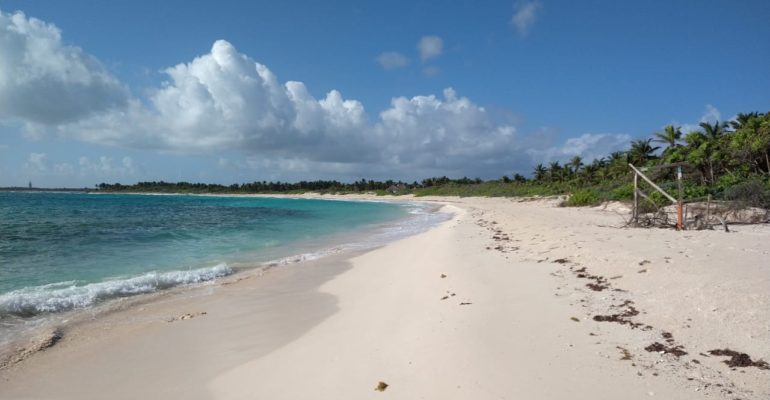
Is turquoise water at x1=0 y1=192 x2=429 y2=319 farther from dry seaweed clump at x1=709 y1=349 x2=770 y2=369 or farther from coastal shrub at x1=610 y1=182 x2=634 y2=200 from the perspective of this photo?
coastal shrub at x1=610 y1=182 x2=634 y2=200

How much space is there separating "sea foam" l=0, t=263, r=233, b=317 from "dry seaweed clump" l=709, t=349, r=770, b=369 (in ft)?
31.0

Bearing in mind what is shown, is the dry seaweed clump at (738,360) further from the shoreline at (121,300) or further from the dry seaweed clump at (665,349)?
the shoreline at (121,300)

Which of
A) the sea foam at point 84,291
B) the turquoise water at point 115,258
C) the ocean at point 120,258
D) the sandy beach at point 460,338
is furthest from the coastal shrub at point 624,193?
the sea foam at point 84,291

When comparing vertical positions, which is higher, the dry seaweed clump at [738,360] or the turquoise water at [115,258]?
the dry seaweed clump at [738,360]

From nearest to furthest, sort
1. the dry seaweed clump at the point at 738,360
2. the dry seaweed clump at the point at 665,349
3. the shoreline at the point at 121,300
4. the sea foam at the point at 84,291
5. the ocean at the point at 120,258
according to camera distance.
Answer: the dry seaweed clump at the point at 738,360 < the dry seaweed clump at the point at 665,349 < the shoreline at the point at 121,300 < the sea foam at the point at 84,291 < the ocean at the point at 120,258

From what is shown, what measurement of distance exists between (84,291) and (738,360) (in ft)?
33.8

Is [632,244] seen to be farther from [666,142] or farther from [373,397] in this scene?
[666,142]

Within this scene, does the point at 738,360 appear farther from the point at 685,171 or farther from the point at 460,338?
the point at 685,171

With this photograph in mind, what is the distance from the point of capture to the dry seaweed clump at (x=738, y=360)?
11.9 feet

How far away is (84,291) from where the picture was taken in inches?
321

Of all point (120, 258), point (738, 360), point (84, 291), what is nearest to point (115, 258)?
point (120, 258)

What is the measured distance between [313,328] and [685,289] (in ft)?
17.5

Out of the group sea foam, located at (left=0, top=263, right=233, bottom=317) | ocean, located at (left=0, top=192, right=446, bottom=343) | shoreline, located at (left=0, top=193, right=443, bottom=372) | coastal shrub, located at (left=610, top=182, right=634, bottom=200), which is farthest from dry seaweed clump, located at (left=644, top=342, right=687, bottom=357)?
coastal shrub, located at (left=610, top=182, right=634, bottom=200)

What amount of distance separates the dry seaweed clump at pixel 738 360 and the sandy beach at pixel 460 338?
2 centimetres
